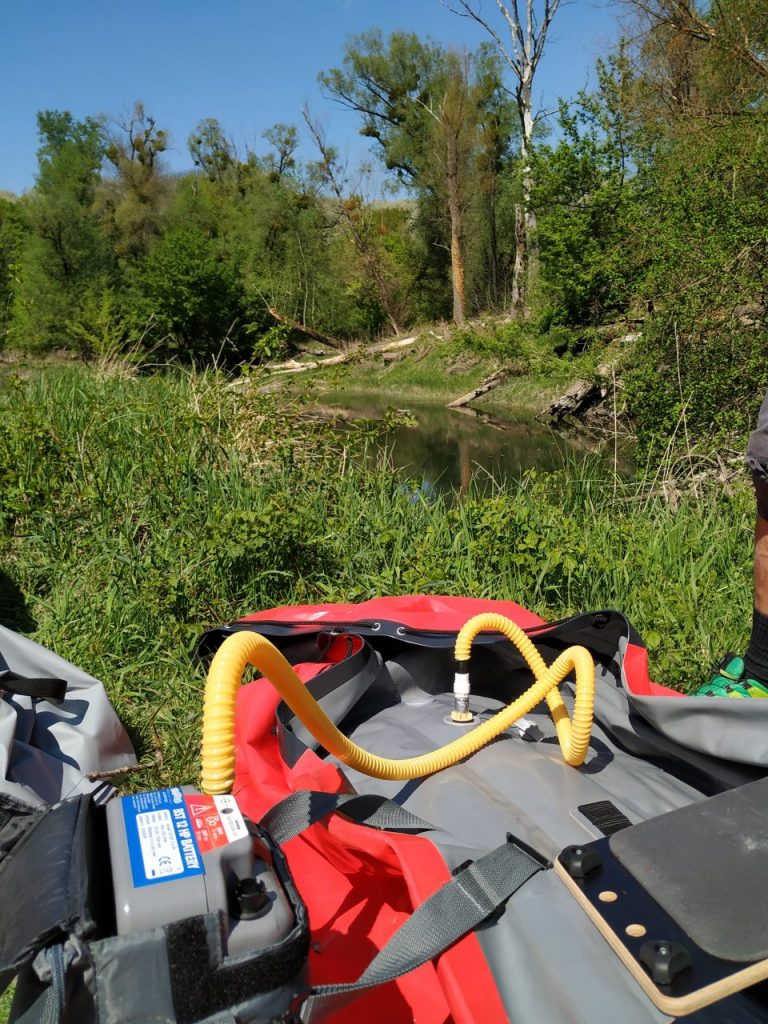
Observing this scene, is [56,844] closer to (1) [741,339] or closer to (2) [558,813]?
(2) [558,813]

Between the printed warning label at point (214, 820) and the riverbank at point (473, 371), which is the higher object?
the riverbank at point (473, 371)

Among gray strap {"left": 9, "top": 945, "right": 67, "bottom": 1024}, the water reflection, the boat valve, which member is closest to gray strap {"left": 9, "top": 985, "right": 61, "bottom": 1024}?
gray strap {"left": 9, "top": 945, "right": 67, "bottom": 1024}

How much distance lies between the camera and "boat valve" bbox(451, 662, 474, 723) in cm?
192

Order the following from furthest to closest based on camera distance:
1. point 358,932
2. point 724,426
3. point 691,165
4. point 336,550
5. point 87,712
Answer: point 691,165
point 724,426
point 336,550
point 87,712
point 358,932

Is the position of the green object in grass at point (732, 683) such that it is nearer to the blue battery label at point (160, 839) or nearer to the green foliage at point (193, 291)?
the blue battery label at point (160, 839)

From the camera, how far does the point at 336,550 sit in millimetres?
3707

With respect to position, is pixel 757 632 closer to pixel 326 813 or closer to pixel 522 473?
pixel 326 813

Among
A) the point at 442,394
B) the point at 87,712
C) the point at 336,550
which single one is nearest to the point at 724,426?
the point at 336,550

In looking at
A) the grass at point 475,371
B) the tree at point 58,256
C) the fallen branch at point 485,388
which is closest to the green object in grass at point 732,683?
the grass at point 475,371

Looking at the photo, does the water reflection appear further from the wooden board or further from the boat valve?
the wooden board

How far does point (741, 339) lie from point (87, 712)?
21.2ft

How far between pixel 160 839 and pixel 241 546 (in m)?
2.45

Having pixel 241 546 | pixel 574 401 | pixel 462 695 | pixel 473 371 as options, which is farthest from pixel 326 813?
pixel 473 371

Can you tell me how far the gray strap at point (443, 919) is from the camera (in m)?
0.96
